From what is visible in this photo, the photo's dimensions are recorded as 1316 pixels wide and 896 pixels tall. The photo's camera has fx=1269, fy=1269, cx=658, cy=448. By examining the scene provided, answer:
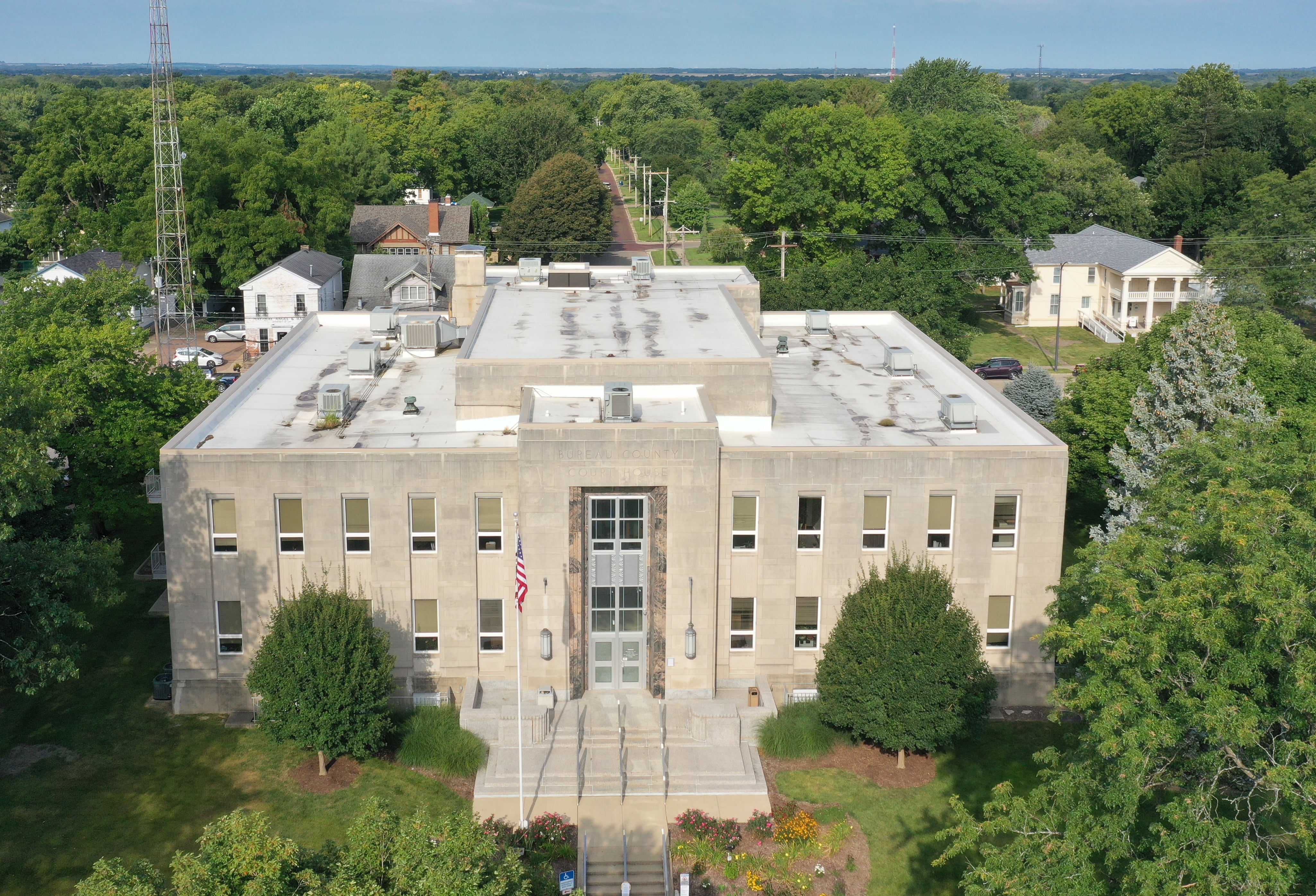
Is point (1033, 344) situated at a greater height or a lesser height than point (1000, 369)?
greater

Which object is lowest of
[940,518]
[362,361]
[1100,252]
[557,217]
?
[940,518]

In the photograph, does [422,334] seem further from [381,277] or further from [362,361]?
[381,277]

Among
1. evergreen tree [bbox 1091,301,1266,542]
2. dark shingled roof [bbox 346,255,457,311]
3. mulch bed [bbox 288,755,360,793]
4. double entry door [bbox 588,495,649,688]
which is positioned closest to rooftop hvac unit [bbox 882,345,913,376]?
evergreen tree [bbox 1091,301,1266,542]

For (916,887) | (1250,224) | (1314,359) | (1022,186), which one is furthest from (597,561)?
(1250,224)

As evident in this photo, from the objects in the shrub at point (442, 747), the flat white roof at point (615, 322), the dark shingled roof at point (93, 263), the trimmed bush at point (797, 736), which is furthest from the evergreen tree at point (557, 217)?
the trimmed bush at point (797, 736)

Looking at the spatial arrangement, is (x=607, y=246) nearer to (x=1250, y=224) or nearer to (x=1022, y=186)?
(x=1022, y=186)

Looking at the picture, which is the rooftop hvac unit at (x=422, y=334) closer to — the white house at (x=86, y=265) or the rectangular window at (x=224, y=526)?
the rectangular window at (x=224, y=526)

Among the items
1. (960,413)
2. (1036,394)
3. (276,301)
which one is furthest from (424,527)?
(276,301)
